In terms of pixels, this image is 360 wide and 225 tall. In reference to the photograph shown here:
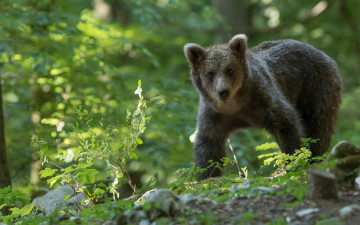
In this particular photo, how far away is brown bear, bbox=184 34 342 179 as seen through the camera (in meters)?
6.78

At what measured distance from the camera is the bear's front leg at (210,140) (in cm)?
707

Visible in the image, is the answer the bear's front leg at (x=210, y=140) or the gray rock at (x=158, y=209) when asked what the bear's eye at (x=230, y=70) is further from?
the gray rock at (x=158, y=209)

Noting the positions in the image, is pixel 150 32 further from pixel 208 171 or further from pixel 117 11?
pixel 208 171

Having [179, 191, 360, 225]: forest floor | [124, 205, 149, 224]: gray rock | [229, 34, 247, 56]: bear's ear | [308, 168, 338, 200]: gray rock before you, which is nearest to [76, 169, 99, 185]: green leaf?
[124, 205, 149, 224]: gray rock

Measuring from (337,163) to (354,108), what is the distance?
13309 mm

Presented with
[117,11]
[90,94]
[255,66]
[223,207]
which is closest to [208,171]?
[255,66]

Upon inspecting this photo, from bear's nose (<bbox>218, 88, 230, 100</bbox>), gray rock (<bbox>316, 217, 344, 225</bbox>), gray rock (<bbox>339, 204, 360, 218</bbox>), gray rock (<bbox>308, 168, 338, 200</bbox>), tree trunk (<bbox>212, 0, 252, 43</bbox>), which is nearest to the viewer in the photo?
gray rock (<bbox>316, 217, 344, 225</bbox>)

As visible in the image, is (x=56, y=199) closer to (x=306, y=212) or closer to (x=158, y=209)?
(x=158, y=209)

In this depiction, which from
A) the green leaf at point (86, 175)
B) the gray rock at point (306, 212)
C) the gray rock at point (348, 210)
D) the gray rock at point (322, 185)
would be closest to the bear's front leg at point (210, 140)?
the green leaf at point (86, 175)

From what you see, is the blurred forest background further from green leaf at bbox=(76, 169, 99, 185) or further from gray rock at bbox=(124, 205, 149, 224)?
gray rock at bbox=(124, 205, 149, 224)

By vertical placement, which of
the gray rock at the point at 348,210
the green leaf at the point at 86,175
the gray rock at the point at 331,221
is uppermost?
the green leaf at the point at 86,175

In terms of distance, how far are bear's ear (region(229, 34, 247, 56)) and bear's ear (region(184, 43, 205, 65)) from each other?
17.9 inches

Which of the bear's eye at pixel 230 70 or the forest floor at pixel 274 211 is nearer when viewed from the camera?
the forest floor at pixel 274 211

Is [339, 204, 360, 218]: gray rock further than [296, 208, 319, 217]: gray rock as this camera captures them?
No
